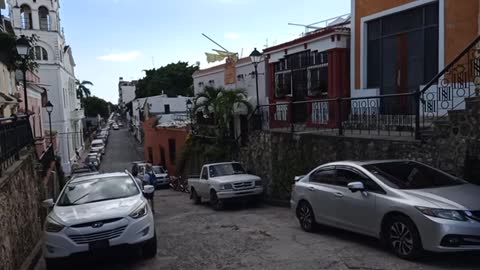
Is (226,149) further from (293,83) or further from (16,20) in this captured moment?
(16,20)

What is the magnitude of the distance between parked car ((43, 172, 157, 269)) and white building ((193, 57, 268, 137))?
40.0 ft

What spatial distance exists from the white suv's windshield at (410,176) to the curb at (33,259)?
646 centimetres

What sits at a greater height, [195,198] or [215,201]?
[215,201]

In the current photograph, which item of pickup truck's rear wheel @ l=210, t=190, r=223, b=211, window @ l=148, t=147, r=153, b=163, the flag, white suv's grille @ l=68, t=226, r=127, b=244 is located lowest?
window @ l=148, t=147, r=153, b=163

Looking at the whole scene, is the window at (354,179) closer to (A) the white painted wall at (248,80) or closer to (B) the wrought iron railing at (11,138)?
(B) the wrought iron railing at (11,138)

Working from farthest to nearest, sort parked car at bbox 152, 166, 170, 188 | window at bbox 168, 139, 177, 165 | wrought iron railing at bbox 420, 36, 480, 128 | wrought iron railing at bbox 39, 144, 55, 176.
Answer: window at bbox 168, 139, 177, 165 < parked car at bbox 152, 166, 170, 188 < wrought iron railing at bbox 39, 144, 55, 176 < wrought iron railing at bbox 420, 36, 480, 128

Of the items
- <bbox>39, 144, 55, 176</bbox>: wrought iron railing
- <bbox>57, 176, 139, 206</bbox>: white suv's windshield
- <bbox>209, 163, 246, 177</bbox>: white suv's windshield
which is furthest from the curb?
<bbox>209, 163, 246, 177</bbox>: white suv's windshield

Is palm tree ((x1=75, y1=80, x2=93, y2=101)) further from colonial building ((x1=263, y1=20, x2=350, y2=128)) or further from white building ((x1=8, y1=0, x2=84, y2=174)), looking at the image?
colonial building ((x1=263, y1=20, x2=350, y2=128))

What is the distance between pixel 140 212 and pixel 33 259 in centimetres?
304

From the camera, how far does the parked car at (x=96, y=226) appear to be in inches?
292

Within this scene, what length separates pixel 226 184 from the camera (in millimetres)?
16016

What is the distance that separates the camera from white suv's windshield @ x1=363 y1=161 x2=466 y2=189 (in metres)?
7.70

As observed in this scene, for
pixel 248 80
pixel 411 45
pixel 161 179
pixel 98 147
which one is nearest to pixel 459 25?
pixel 411 45

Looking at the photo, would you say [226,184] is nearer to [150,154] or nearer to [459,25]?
[459,25]
